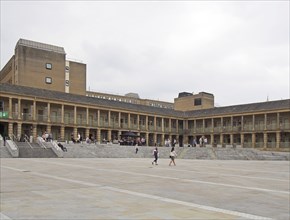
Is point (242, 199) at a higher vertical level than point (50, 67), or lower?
lower

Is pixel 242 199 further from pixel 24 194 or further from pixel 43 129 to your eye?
pixel 43 129

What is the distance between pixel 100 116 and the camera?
60312mm

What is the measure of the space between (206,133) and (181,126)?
7.13 metres

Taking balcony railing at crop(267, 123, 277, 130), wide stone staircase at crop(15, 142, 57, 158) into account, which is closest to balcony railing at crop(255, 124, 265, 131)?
balcony railing at crop(267, 123, 277, 130)

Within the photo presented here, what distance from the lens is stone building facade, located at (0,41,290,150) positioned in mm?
49469

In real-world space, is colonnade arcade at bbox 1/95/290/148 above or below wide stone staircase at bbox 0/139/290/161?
above

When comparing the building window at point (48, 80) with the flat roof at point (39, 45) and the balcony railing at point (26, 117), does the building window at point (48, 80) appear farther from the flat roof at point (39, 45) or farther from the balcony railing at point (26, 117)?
the balcony railing at point (26, 117)

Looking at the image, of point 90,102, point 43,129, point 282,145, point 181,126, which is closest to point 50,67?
point 90,102

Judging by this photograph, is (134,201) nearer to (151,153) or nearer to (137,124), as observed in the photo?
(151,153)

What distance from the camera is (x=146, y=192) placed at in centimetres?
1123

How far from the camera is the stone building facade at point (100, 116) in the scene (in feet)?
162

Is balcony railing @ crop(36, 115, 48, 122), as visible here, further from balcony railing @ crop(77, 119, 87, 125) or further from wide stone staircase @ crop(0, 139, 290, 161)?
wide stone staircase @ crop(0, 139, 290, 161)

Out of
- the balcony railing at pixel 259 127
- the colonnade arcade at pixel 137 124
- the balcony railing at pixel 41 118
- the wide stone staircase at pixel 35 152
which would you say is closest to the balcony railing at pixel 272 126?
the colonnade arcade at pixel 137 124

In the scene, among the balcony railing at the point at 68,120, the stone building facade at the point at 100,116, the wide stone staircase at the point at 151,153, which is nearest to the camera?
the wide stone staircase at the point at 151,153
